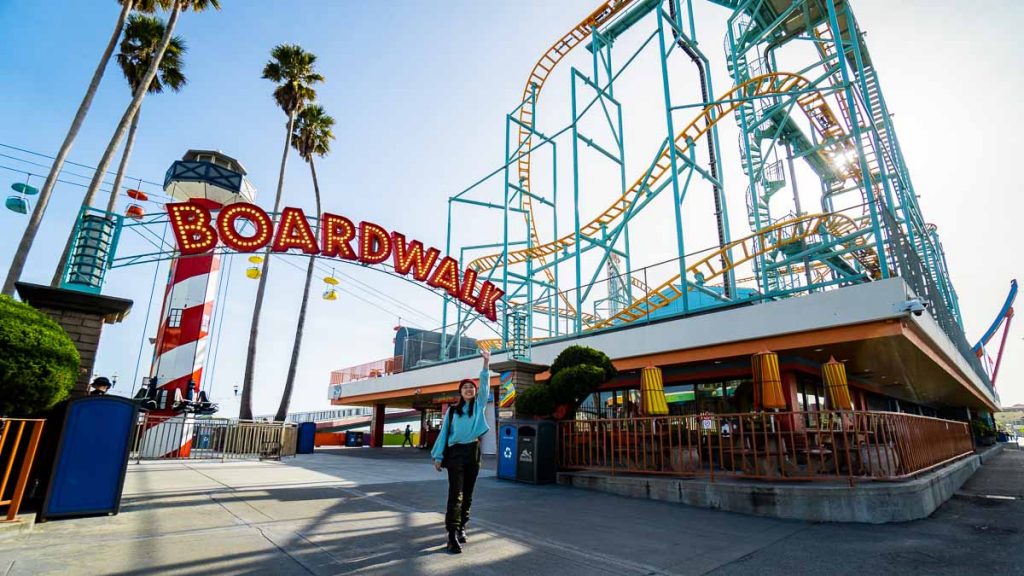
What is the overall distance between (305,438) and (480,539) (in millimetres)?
16299

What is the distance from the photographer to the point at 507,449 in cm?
1012

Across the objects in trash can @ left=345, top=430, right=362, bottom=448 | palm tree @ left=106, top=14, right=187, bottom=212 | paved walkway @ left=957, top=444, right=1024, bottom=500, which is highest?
palm tree @ left=106, top=14, right=187, bottom=212

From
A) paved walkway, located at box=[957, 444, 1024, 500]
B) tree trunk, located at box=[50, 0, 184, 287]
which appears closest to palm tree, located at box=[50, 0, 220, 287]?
tree trunk, located at box=[50, 0, 184, 287]

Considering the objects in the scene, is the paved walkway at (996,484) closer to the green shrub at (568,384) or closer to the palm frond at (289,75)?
the green shrub at (568,384)

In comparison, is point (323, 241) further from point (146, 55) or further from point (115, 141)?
point (146, 55)

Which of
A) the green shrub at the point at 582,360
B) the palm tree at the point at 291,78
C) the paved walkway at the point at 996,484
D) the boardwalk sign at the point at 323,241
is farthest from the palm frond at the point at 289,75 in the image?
the paved walkway at the point at 996,484

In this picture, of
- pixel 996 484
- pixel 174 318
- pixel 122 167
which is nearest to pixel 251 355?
pixel 174 318

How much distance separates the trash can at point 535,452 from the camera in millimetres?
9570

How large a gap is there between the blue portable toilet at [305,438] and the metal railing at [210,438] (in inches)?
136

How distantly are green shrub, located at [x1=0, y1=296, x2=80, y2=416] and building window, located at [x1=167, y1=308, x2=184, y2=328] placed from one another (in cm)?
1484

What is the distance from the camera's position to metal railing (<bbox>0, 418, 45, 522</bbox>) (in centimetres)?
441

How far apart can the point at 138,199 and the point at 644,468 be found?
1547 centimetres

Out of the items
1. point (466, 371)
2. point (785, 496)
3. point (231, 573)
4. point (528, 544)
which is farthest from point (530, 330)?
point (231, 573)

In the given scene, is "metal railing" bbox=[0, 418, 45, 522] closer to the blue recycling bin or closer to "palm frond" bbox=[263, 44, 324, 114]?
the blue recycling bin
